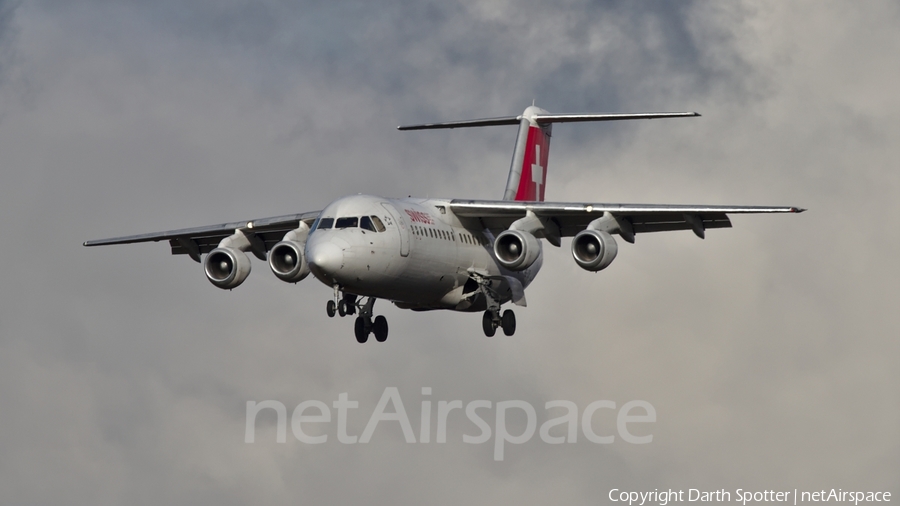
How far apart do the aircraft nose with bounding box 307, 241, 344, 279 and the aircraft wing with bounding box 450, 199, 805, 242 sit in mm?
4074

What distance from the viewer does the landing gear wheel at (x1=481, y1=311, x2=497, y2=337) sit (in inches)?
1132

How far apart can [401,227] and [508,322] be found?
4024 millimetres

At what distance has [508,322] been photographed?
28.9 m

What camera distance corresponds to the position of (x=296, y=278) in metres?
27.1

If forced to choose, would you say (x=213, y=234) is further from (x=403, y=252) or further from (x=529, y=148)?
(x=529, y=148)

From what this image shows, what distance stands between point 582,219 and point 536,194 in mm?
4750

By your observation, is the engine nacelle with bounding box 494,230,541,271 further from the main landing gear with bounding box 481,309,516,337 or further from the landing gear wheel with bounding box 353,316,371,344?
the landing gear wheel with bounding box 353,316,371,344

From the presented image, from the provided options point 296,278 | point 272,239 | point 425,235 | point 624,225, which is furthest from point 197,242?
point 624,225

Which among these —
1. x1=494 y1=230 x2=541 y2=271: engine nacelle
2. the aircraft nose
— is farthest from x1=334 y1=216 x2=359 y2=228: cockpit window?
x1=494 y1=230 x2=541 y2=271: engine nacelle

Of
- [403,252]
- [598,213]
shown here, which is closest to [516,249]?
[598,213]

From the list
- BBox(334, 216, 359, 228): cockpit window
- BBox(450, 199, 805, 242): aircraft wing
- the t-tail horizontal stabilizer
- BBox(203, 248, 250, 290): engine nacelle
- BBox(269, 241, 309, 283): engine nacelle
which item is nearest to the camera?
BBox(334, 216, 359, 228): cockpit window

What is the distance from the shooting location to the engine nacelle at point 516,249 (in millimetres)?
26188

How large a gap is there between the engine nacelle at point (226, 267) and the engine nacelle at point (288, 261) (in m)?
1.36

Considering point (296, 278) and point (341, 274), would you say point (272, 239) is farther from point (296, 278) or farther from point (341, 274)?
point (341, 274)
